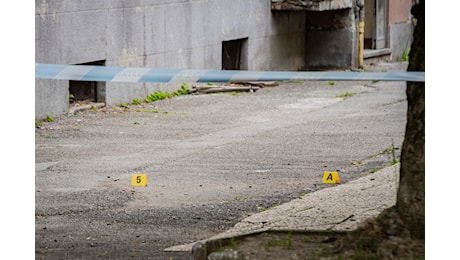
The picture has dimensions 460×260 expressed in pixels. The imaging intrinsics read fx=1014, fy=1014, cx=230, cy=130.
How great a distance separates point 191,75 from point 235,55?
44.4 feet

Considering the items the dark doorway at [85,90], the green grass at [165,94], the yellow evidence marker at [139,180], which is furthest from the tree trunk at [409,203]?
the green grass at [165,94]

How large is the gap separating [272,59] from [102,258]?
589 inches

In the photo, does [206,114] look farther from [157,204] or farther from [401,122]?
[157,204]

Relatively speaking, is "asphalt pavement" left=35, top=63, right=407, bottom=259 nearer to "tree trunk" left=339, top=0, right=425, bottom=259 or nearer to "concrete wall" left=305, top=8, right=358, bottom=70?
"tree trunk" left=339, top=0, right=425, bottom=259

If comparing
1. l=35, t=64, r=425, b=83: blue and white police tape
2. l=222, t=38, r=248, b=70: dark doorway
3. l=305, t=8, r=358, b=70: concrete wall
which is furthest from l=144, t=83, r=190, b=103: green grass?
l=35, t=64, r=425, b=83: blue and white police tape

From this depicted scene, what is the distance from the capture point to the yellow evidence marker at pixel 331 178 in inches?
375

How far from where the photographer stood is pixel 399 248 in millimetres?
5578

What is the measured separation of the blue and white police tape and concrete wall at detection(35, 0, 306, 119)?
21.5 ft

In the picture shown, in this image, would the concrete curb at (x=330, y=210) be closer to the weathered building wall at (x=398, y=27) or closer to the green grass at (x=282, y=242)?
the green grass at (x=282, y=242)

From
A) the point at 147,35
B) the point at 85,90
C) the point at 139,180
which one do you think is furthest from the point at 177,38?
the point at 139,180

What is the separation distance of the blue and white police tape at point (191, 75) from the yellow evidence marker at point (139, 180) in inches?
89.0

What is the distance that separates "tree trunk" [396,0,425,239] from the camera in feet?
18.7

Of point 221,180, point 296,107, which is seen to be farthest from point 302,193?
point 296,107

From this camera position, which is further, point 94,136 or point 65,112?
point 65,112
